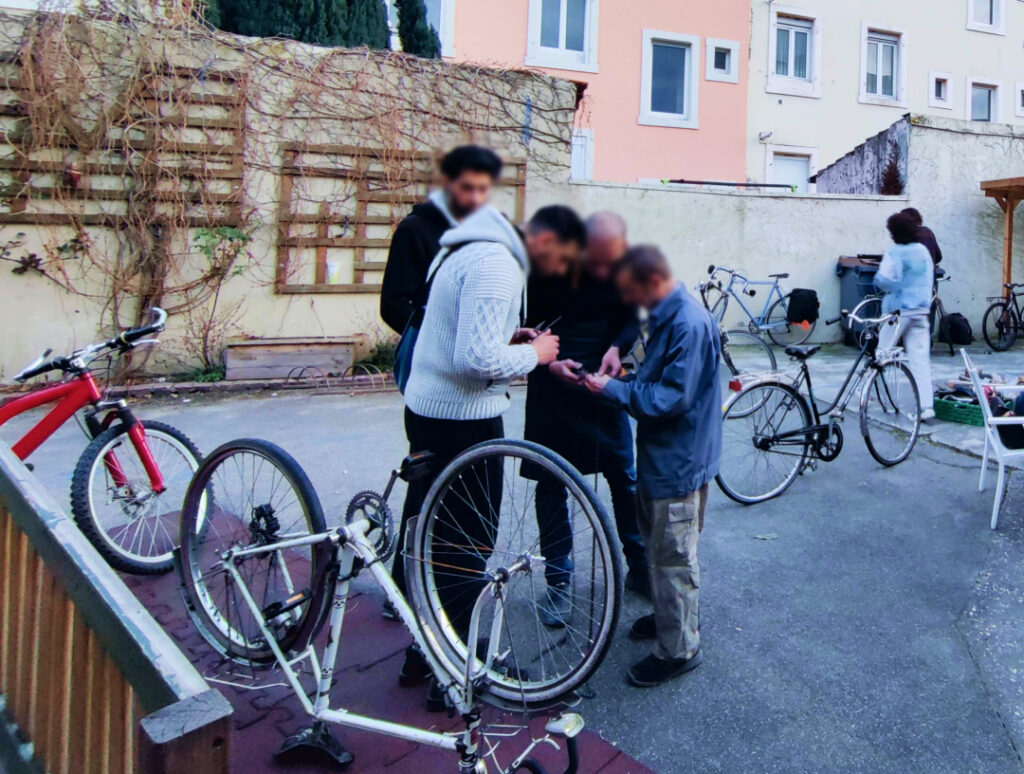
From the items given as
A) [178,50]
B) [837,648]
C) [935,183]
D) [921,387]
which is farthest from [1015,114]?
[837,648]

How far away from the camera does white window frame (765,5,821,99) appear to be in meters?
16.7

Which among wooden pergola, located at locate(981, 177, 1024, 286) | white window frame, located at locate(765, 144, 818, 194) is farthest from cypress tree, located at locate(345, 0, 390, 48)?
white window frame, located at locate(765, 144, 818, 194)

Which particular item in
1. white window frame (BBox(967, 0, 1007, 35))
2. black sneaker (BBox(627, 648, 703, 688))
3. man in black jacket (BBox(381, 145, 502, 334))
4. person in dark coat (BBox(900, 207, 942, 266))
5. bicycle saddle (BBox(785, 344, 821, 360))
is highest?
white window frame (BBox(967, 0, 1007, 35))

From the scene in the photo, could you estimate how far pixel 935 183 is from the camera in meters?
10.1

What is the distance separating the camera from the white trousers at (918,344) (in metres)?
5.46

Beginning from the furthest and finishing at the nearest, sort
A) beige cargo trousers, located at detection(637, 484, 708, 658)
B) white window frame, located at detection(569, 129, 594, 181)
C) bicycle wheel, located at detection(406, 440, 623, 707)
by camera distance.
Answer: beige cargo trousers, located at detection(637, 484, 708, 658) → bicycle wheel, located at detection(406, 440, 623, 707) → white window frame, located at detection(569, 129, 594, 181)

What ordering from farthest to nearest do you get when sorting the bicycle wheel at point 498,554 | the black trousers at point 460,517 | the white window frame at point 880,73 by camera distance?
the white window frame at point 880,73, the black trousers at point 460,517, the bicycle wheel at point 498,554

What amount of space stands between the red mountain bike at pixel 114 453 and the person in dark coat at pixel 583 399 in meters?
1.69

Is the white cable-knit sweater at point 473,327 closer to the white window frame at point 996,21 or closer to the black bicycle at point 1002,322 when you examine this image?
the black bicycle at point 1002,322

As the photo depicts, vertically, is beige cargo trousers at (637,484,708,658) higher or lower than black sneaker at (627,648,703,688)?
higher

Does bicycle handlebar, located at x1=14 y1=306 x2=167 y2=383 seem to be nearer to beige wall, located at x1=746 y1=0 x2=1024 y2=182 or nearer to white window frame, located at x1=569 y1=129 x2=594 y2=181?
white window frame, located at x1=569 y1=129 x2=594 y2=181

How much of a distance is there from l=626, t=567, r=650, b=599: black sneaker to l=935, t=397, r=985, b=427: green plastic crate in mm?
3633

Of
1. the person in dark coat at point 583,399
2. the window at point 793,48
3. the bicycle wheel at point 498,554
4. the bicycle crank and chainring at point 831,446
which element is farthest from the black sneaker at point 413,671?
the window at point 793,48

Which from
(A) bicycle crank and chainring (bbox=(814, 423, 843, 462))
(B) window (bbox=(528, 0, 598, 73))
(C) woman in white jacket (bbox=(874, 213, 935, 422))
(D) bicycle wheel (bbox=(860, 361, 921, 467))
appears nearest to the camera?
(A) bicycle crank and chainring (bbox=(814, 423, 843, 462))
